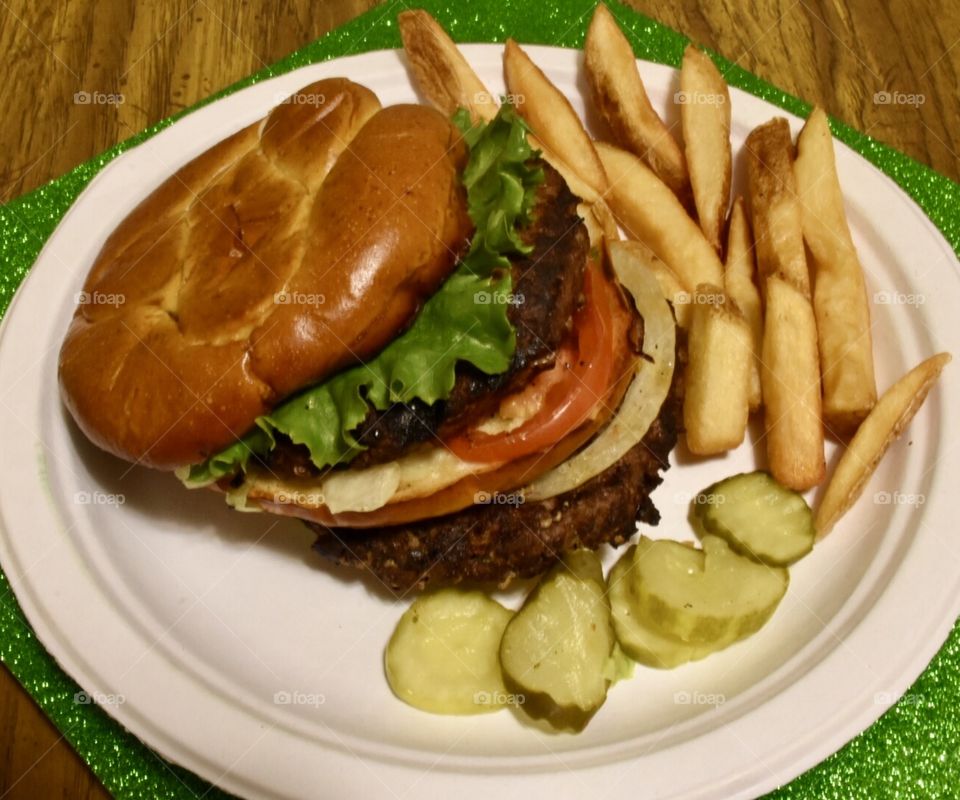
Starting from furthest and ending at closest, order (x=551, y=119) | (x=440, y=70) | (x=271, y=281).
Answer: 1. (x=440, y=70)
2. (x=551, y=119)
3. (x=271, y=281)

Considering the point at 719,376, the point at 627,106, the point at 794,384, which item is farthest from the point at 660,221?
the point at 794,384

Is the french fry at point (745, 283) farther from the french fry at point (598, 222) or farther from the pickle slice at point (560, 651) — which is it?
the pickle slice at point (560, 651)

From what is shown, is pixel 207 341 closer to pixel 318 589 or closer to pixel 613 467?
pixel 318 589

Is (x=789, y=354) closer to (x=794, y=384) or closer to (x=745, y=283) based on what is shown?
(x=794, y=384)

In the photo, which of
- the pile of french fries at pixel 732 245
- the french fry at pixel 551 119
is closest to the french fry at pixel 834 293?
the pile of french fries at pixel 732 245

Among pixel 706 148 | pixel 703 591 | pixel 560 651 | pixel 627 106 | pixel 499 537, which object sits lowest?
pixel 560 651

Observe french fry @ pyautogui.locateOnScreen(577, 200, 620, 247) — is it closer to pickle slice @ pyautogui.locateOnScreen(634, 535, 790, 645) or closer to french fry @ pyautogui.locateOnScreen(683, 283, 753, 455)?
french fry @ pyautogui.locateOnScreen(683, 283, 753, 455)

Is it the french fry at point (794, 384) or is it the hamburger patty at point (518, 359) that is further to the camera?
the french fry at point (794, 384)
